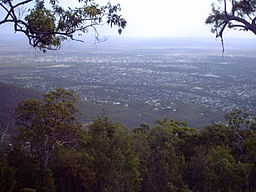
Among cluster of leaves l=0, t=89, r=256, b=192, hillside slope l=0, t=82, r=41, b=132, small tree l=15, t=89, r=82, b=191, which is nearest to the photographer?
cluster of leaves l=0, t=89, r=256, b=192

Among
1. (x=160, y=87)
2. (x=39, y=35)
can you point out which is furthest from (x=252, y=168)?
(x=160, y=87)

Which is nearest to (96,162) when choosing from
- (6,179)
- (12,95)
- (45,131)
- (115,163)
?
(115,163)

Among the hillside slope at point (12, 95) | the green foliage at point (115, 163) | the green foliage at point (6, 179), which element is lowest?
the hillside slope at point (12, 95)

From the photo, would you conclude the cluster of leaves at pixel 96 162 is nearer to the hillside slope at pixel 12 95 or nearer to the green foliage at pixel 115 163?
the green foliage at pixel 115 163

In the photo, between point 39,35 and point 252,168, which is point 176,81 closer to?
point 252,168

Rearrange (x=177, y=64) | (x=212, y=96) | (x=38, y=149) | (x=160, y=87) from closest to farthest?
(x=38, y=149), (x=212, y=96), (x=160, y=87), (x=177, y=64)

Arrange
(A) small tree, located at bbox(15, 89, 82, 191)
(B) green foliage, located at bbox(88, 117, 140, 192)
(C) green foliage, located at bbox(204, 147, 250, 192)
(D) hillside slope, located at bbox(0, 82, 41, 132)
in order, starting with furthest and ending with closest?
(D) hillside slope, located at bbox(0, 82, 41, 132)
(C) green foliage, located at bbox(204, 147, 250, 192)
(A) small tree, located at bbox(15, 89, 82, 191)
(B) green foliage, located at bbox(88, 117, 140, 192)

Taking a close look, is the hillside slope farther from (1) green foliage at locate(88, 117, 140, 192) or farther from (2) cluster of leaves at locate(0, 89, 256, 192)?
(1) green foliage at locate(88, 117, 140, 192)

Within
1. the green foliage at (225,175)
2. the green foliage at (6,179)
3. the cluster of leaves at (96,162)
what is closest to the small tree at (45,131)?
the cluster of leaves at (96,162)

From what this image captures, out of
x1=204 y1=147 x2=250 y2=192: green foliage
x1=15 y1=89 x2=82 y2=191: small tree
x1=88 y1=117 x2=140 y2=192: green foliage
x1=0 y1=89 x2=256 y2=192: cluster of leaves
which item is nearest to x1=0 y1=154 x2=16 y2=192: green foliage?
x1=0 y1=89 x2=256 y2=192: cluster of leaves

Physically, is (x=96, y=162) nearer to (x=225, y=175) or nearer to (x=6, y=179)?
(x=6, y=179)

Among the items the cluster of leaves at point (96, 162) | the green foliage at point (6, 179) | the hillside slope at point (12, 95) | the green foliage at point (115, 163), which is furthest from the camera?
the hillside slope at point (12, 95)
